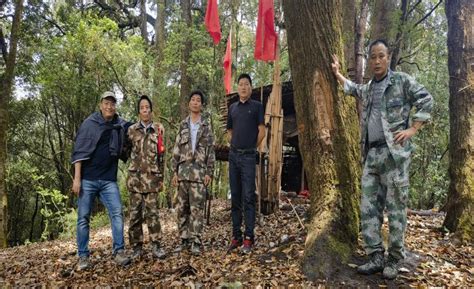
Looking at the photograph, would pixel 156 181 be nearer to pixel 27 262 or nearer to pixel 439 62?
pixel 27 262

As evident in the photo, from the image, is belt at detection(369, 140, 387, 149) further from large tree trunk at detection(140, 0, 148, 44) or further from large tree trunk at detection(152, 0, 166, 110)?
large tree trunk at detection(140, 0, 148, 44)

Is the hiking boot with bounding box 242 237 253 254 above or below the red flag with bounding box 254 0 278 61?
below

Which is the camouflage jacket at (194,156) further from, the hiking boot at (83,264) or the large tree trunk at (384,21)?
the large tree trunk at (384,21)

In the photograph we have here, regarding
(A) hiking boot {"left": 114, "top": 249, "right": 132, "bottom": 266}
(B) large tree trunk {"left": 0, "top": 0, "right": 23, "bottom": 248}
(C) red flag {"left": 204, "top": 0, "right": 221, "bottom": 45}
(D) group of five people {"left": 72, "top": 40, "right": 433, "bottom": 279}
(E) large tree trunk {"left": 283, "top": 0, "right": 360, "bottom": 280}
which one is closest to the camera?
(D) group of five people {"left": 72, "top": 40, "right": 433, "bottom": 279}

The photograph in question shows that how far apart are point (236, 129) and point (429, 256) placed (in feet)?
8.55

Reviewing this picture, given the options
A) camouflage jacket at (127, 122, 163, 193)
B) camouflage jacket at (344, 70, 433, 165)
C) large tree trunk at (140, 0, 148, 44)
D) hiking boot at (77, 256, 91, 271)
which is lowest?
hiking boot at (77, 256, 91, 271)

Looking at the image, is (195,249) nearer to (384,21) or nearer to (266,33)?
(266,33)

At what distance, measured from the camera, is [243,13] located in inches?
714

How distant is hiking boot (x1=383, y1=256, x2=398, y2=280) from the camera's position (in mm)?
3312

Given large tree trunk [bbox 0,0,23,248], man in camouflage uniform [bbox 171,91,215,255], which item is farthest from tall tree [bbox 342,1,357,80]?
large tree trunk [bbox 0,0,23,248]

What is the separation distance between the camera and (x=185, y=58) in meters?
13.7

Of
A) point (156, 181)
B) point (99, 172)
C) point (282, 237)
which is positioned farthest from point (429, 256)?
point (99, 172)

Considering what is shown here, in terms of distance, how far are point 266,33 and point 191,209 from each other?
3650 millimetres

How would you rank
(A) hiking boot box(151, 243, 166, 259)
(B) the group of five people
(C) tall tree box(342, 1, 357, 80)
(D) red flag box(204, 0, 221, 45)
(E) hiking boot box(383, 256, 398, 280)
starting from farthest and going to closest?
(C) tall tree box(342, 1, 357, 80) → (D) red flag box(204, 0, 221, 45) → (A) hiking boot box(151, 243, 166, 259) → (B) the group of five people → (E) hiking boot box(383, 256, 398, 280)
